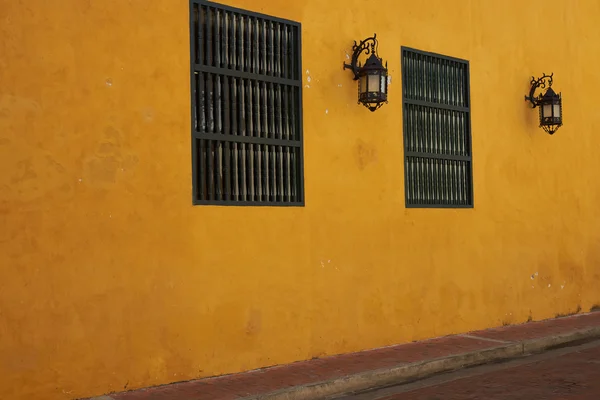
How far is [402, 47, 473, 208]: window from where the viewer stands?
898cm

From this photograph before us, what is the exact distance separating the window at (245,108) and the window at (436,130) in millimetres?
1744

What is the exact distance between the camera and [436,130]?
30.6ft

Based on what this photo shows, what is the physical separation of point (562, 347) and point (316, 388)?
383 cm

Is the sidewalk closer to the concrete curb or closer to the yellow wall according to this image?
the concrete curb

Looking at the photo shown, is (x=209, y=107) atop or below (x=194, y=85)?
below

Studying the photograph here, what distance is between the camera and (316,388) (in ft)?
21.5

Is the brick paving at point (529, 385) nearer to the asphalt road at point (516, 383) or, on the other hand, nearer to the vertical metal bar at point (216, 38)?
the asphalt road at point (516, 383)

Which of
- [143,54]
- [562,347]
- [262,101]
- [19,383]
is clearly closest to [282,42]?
[262,101]

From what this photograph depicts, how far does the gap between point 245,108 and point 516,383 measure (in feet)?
12.2

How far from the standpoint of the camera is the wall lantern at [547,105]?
10.4 metres

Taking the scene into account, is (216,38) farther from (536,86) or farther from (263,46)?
(536,86)

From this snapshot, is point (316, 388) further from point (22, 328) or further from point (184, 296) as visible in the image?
point (22, 328)

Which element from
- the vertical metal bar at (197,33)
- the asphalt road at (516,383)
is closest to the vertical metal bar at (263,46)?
the vertical metal bar at (197,33)

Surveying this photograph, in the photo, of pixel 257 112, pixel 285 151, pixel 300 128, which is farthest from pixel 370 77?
pixel 257 112
